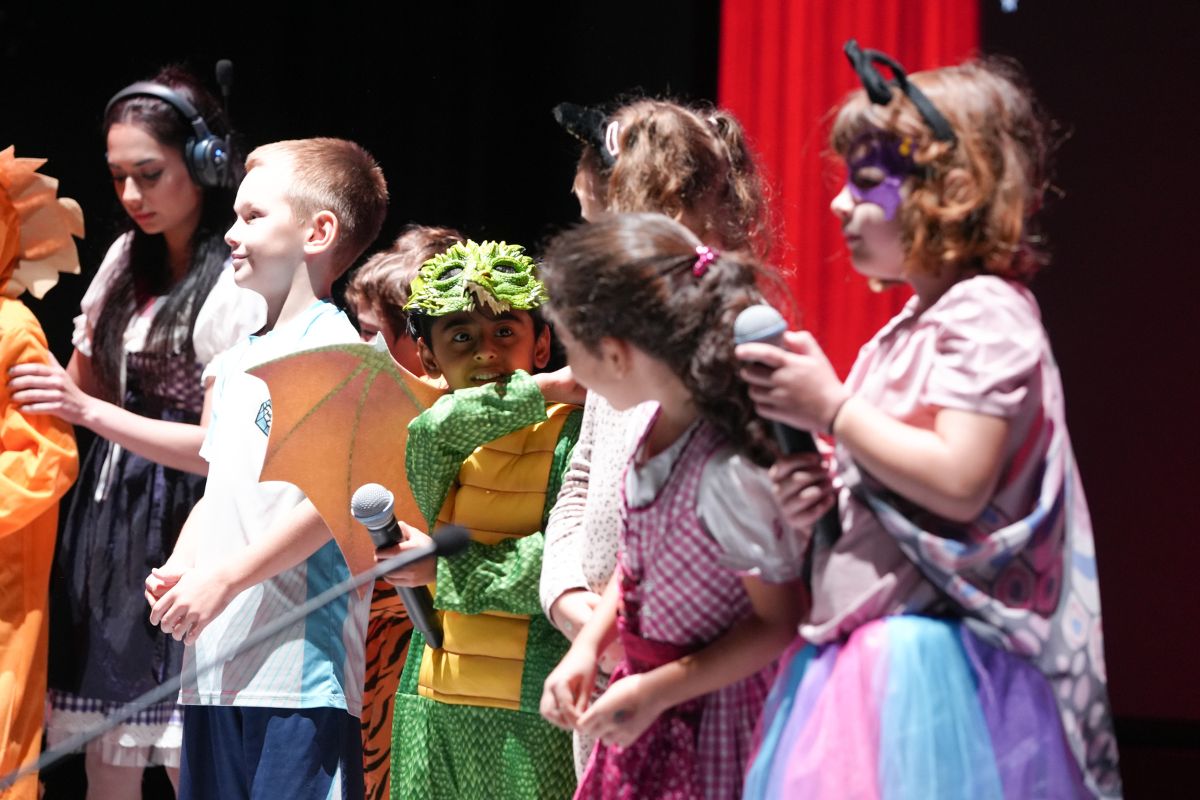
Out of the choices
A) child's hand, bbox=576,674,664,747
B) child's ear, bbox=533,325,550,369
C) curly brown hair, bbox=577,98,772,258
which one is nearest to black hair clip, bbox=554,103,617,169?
curly brown hair, bbox=577,98,772,258

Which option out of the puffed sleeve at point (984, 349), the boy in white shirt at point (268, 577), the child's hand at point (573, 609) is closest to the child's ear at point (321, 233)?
the boy in white shirt at point (268, 577)

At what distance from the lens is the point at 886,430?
4.28 feet

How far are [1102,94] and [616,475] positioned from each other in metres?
1.54

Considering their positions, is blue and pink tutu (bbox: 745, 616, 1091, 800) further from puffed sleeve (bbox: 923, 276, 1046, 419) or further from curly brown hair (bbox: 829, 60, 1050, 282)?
curly brown hair (bbox: 829, 60, 1050, 282)

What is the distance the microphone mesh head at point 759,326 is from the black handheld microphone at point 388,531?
589 millimetres

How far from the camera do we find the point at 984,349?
1308 mm

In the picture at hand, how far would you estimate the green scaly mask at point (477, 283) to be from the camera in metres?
2.08

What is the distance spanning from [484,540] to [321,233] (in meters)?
0.66

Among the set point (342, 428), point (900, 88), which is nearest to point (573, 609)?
point (342, 428)

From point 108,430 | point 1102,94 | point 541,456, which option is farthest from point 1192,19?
point 108,430

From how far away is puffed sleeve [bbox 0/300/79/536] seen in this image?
8.84ft

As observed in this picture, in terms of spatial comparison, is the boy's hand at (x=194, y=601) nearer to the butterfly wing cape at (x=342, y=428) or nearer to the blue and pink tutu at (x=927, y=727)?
the butterfly wing cape at (x=342, y=428)

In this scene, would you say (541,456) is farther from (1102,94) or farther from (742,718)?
(1102,94)

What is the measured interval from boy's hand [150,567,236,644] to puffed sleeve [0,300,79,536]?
0.69 metres
